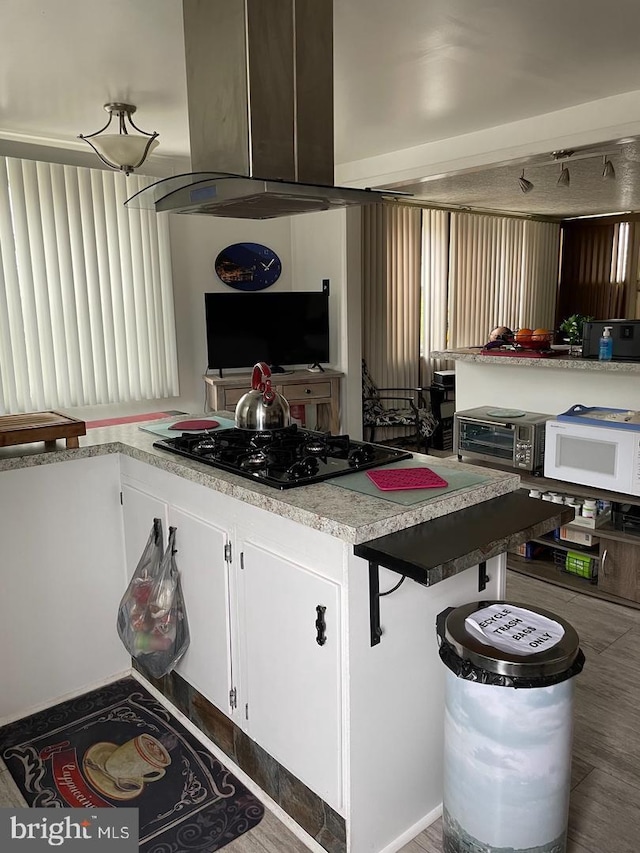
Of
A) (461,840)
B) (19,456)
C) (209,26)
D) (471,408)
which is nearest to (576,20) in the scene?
(209,26)

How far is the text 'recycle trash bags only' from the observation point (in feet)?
7.41

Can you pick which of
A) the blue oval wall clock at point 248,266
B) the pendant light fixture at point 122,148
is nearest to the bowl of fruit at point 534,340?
the pendant light fixture at point 122,148

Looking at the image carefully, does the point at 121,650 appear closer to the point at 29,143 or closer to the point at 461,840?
the point at 461,840

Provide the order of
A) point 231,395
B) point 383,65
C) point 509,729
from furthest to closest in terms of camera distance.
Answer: point 231,395 < point 383,65 < point 509,729

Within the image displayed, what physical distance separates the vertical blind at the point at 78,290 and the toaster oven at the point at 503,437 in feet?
8.10

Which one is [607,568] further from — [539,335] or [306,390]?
[306,390]

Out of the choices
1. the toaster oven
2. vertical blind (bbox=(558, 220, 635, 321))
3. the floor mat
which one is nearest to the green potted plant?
the toaster oven

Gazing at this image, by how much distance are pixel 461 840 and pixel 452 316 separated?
6.02 metres

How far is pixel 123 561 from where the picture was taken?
262 centimetres

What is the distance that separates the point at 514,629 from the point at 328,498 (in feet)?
1.84

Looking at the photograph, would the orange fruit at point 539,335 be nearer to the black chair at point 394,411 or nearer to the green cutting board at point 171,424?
the green cutting board at point 171,424

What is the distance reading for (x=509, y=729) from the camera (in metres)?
1.51

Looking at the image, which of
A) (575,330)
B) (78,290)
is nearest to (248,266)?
(78,290)

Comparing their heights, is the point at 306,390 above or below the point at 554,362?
below
